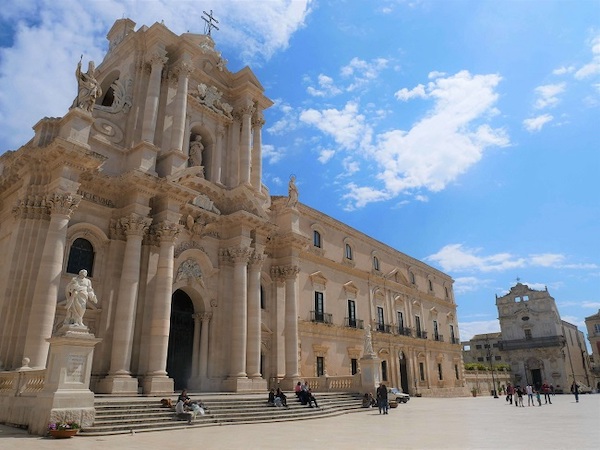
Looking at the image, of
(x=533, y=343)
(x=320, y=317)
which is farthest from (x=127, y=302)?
(x=533, y=343)

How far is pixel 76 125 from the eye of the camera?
16.1m

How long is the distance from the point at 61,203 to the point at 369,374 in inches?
635

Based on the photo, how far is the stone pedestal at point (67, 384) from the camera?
36.2 ft

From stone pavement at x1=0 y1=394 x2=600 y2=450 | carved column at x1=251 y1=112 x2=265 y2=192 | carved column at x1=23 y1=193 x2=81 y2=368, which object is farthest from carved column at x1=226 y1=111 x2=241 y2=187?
stone pavement at x1=0 y1=394 x2=600 y2=450

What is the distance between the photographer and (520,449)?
8641mm

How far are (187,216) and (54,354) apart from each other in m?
9.63

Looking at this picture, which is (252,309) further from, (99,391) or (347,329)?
(347,329)

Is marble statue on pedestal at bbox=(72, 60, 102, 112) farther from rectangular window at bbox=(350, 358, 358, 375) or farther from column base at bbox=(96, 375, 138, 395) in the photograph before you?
rectangular window at bbox=(350, 358, 358, 375)

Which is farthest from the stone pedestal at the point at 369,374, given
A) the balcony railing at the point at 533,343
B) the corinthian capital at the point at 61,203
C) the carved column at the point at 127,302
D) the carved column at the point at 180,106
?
the balcony railing at the point at 533,343

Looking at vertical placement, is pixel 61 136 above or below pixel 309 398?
above

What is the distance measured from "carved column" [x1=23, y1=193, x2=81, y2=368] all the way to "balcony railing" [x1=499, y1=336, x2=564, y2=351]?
59.3 meters

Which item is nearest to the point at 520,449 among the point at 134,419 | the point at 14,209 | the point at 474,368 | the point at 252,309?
the point at 134,419

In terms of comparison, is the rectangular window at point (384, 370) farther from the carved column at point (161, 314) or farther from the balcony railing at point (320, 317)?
the carved column at point (161, 314)

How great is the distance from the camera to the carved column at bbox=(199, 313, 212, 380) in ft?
65.9
